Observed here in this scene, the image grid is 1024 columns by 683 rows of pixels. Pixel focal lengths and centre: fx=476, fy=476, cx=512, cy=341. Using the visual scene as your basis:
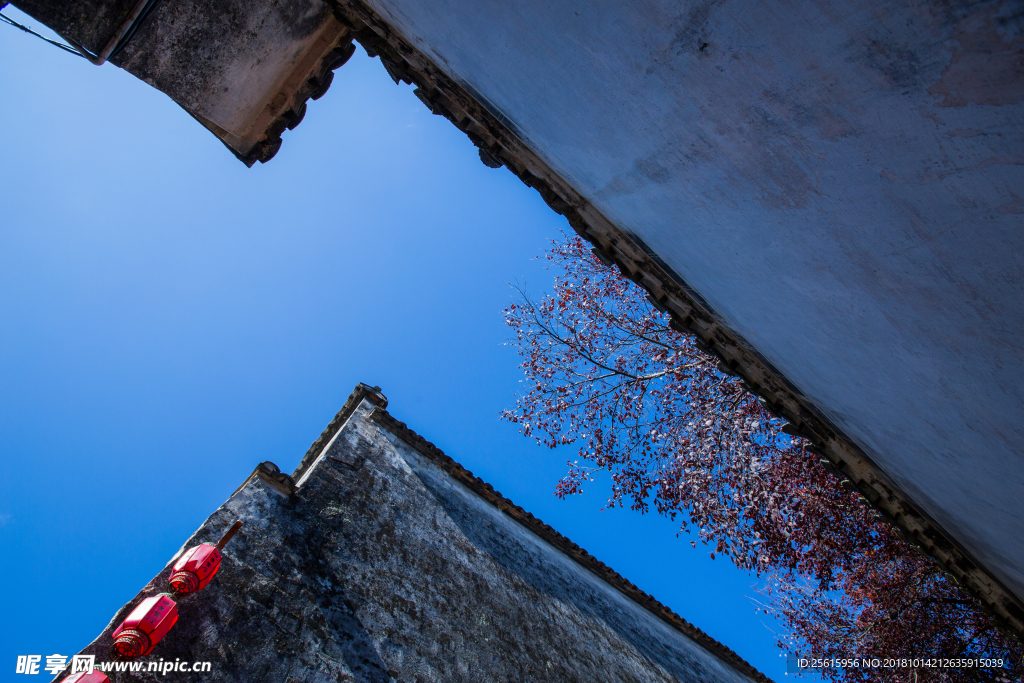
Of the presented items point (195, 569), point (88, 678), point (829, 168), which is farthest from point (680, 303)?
point (88, 678)

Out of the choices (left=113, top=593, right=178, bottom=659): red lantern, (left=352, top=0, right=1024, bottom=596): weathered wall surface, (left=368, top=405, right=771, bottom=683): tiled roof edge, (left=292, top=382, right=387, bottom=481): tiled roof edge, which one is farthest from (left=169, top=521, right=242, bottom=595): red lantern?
(left=352, top=0, right=1024, bottom=596): weathered wall surface

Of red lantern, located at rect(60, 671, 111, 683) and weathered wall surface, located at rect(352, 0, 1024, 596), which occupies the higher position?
weathered wall surface, located at rect(352, 0, 1024, 596)

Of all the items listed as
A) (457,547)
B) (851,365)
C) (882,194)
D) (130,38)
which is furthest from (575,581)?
(130,38)

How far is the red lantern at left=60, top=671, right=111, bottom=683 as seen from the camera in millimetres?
2705

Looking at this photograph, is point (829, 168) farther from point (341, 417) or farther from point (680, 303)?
point (341, 417)

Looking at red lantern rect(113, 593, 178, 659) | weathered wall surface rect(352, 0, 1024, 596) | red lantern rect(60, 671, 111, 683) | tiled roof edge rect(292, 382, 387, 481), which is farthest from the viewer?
tiled roof edge rect(292, 382, 387, 481)

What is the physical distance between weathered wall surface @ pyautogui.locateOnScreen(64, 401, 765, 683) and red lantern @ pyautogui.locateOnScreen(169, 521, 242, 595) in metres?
0.17

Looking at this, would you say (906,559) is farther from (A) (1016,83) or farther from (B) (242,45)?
(B) (242,45)

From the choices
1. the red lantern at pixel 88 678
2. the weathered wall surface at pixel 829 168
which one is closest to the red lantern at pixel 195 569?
the red lantern at pixel 88 678

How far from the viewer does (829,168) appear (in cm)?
239

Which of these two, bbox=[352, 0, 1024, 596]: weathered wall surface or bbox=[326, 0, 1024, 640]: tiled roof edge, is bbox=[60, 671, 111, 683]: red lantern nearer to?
bbox=[352, 0, 1024, 596]: weathered wall surface

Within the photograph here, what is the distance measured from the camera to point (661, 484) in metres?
11.1

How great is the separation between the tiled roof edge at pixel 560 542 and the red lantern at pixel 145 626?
374 cm

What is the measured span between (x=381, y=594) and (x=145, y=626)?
1865 millimetres
